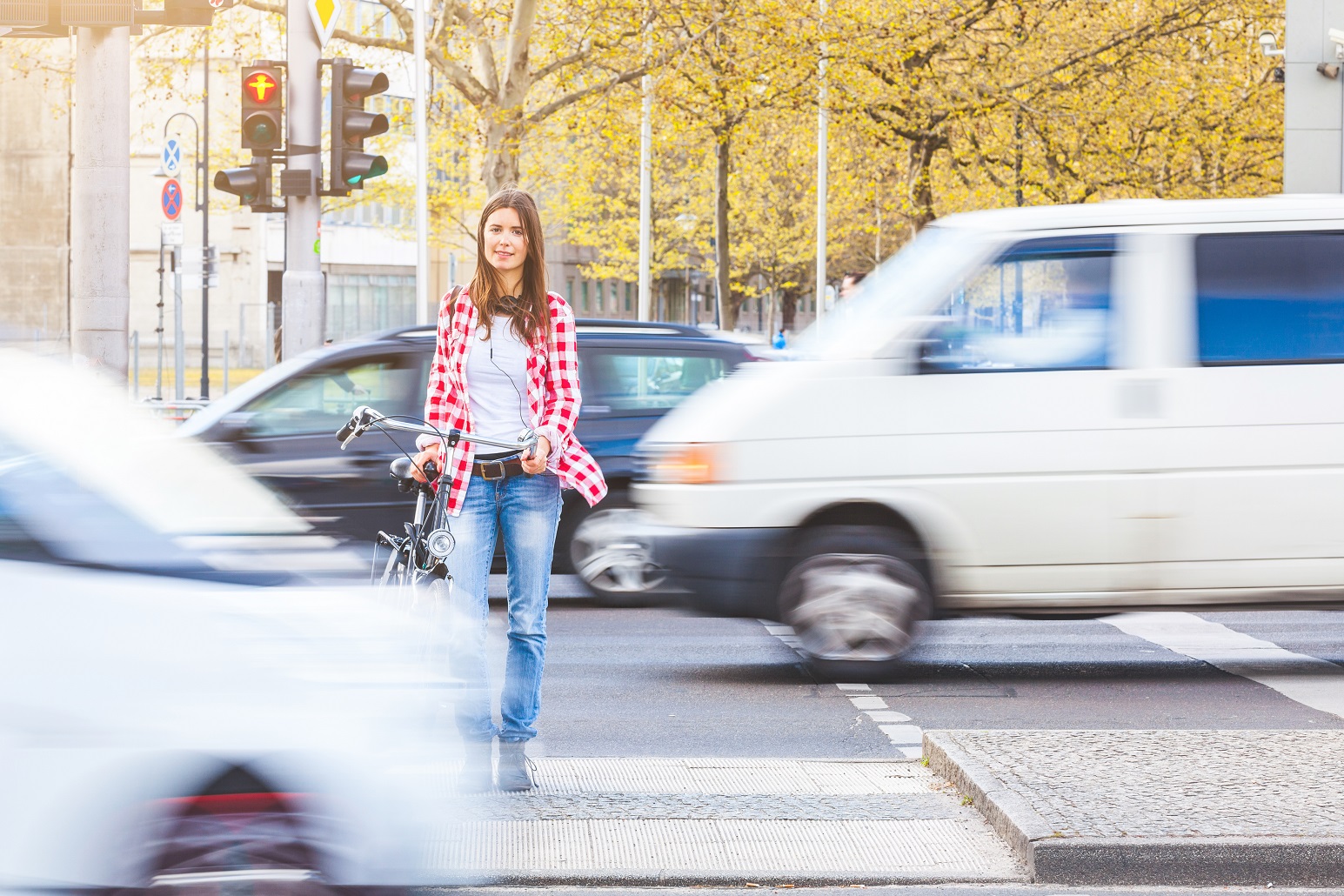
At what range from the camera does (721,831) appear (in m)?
5.18

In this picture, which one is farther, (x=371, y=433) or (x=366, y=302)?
(x=366, y=302)

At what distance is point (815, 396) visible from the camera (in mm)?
7879

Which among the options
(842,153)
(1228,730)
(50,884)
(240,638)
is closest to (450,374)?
(240,638)

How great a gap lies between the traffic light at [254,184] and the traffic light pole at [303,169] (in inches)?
7.2

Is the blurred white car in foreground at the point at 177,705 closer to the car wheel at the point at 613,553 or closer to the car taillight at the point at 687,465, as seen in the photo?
the car taillight at the point at 687,465

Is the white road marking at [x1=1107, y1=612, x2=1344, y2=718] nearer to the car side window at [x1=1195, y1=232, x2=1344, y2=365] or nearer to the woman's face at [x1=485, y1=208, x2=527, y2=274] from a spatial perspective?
the car side window at [x1=1195, y1=232, x2=1344, y2=365]

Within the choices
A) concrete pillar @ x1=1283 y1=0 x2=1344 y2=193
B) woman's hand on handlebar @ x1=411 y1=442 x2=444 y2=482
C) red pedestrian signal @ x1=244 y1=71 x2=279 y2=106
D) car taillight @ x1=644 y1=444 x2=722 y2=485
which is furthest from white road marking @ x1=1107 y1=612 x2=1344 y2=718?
concrete pillar @ x1=1283 y1=0 x2=1344 y2=193

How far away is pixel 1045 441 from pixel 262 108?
8050mm

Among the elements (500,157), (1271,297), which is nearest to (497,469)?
(1271,297)

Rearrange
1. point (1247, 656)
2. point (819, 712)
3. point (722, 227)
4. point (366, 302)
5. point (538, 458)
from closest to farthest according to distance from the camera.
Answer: point (538, 458) < point (819, 712) < point (1247, 656) < point (722, 227) < point (366, 302)

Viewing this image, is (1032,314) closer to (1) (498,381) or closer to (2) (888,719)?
(2) (888,719)

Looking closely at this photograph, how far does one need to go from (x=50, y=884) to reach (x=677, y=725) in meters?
4.29

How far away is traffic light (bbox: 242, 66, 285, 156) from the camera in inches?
536

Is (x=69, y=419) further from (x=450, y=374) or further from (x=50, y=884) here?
(x=450, y=374)
